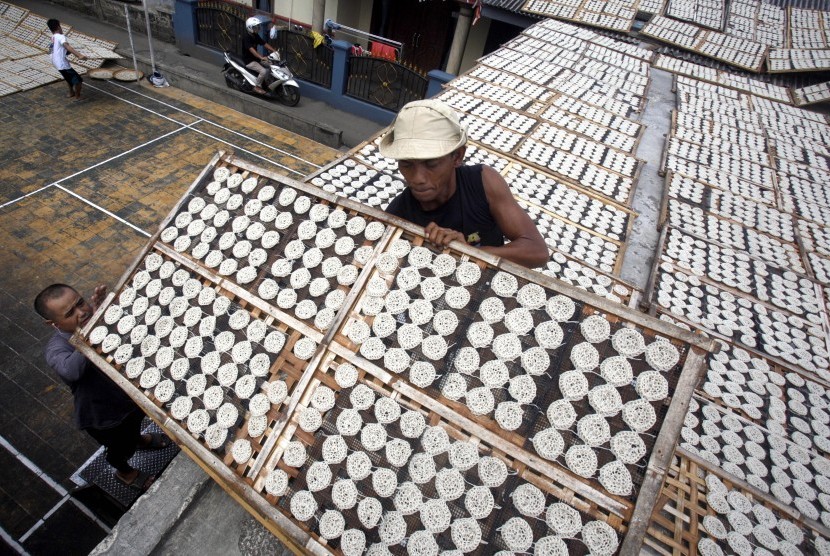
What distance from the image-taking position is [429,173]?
1.67 m

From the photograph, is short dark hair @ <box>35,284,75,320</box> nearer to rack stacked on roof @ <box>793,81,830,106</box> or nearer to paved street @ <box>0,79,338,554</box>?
paved street @ <box>0,79,338,554</box>

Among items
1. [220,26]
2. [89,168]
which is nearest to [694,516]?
[89,168]

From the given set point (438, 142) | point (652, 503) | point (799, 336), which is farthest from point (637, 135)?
point (652, 503)

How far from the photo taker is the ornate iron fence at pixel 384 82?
792 centimetres

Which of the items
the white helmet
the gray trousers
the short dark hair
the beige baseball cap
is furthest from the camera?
the gray trousers

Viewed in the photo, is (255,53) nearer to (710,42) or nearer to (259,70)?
(259,70)

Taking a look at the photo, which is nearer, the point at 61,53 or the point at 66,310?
the point at 66,310

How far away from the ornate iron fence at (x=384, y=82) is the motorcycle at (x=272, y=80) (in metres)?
1.22

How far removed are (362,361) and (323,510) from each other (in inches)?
20.5

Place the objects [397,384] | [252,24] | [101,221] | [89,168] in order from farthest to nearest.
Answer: [252,24]
[89,168]
[101,221]
[397,384]

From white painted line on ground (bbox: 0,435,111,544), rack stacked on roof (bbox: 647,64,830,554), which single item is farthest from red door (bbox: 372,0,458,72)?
white painted line on ground (bbox: 0,435,111,544)

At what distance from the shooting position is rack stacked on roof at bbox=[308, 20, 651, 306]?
3.42 metres

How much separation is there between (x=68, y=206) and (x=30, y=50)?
614cm

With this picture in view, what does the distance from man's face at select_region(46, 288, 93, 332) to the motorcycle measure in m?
7.04
